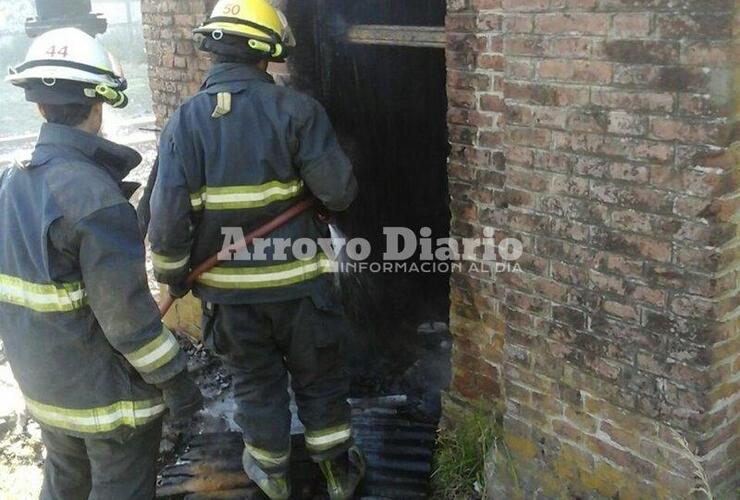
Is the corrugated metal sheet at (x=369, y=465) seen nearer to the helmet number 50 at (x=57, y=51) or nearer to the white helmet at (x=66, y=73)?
the white helmet at (x=66, y=73)

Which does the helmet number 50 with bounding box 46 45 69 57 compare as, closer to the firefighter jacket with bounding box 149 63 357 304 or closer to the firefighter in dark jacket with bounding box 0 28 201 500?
the firefighter in dark jacket with bounding box 0 28 201 500

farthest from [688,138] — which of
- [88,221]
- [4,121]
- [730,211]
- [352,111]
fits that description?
[4,121]

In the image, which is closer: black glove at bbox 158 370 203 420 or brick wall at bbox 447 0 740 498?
brick wall at bbox 447 0 740 498

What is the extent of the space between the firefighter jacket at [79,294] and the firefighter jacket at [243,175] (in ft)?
1.12

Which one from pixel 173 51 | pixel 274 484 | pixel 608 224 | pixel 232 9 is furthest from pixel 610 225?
pixel 173 51

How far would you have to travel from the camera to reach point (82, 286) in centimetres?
278

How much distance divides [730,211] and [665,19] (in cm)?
64

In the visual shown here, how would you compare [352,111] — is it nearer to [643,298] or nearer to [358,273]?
[358,273]

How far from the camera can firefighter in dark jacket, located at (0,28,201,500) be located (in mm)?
2674

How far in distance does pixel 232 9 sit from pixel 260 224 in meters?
0.94

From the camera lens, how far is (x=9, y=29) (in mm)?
21281

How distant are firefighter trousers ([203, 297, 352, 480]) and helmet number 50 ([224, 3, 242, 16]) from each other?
1290 mm

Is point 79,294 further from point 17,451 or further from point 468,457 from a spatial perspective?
point 17,451

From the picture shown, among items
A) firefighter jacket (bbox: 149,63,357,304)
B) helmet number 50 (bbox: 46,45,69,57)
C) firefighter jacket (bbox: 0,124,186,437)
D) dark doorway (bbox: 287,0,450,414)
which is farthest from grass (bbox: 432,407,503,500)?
helmet number 50 (bbox: 46,45,69,57)
